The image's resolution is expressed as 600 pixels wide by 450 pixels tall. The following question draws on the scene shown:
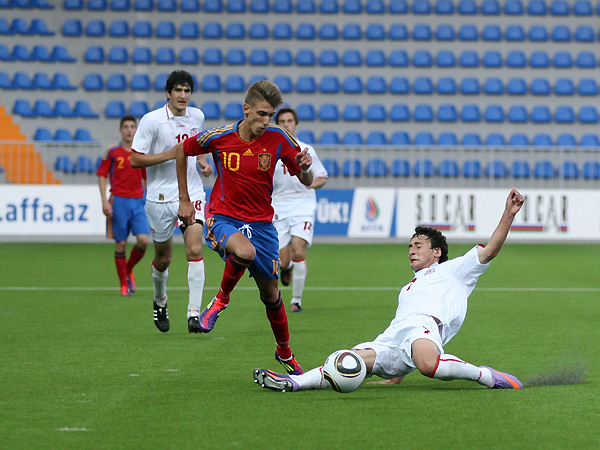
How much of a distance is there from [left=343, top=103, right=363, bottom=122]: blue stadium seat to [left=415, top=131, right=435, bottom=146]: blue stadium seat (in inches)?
70.1

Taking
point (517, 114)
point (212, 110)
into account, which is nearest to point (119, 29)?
point (212, 110)

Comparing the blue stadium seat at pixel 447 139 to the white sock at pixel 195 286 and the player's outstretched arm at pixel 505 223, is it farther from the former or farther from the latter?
the player's outstretched arm at pixel 505 223

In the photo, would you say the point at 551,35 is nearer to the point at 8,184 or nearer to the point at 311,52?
the point at 311,52

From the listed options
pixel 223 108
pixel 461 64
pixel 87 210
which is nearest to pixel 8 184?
pixel 87 210

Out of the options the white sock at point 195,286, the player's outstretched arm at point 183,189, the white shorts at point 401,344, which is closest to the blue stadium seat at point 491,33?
the white sock at point 195,286

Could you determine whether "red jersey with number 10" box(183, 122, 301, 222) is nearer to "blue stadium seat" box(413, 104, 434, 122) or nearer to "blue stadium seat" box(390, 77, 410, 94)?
"blue stadium seat" box(413, 104, 434, 122)

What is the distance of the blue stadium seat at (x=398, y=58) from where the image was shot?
2548cm

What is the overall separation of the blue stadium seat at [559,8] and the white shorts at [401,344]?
23.4 metres

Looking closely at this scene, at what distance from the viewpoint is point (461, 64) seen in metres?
25.5

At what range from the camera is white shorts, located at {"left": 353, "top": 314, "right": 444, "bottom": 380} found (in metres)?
5.12

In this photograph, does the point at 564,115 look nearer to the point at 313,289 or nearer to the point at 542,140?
the point at 542,140

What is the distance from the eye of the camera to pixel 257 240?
229 inches

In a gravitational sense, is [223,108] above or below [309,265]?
above

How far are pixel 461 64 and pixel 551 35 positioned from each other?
3.14m
